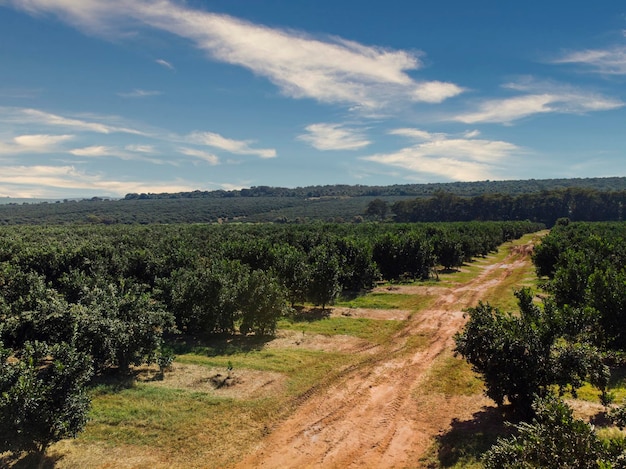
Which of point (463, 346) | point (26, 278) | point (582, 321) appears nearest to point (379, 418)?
point (463, 346)

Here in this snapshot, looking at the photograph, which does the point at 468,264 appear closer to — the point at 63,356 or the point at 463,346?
the point at 463,346

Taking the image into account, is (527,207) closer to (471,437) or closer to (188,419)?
(471,437)

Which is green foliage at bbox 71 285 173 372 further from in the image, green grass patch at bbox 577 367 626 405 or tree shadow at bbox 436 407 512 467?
green grass patch at bbox 577 367 626 405

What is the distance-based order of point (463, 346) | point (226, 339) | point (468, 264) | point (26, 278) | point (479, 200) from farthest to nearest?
point (479, 200) → point (468, 264) → point (226, 339) → point (26, 278) → point (463, 346)

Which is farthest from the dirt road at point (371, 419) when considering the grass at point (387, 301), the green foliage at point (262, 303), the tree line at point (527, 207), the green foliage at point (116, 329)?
the tree line at point (527, 207)

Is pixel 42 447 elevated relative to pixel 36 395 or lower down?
lower down

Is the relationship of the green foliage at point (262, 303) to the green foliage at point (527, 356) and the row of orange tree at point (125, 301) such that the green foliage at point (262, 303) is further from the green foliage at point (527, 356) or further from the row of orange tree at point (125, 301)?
the green foliage at point (527, 356)
